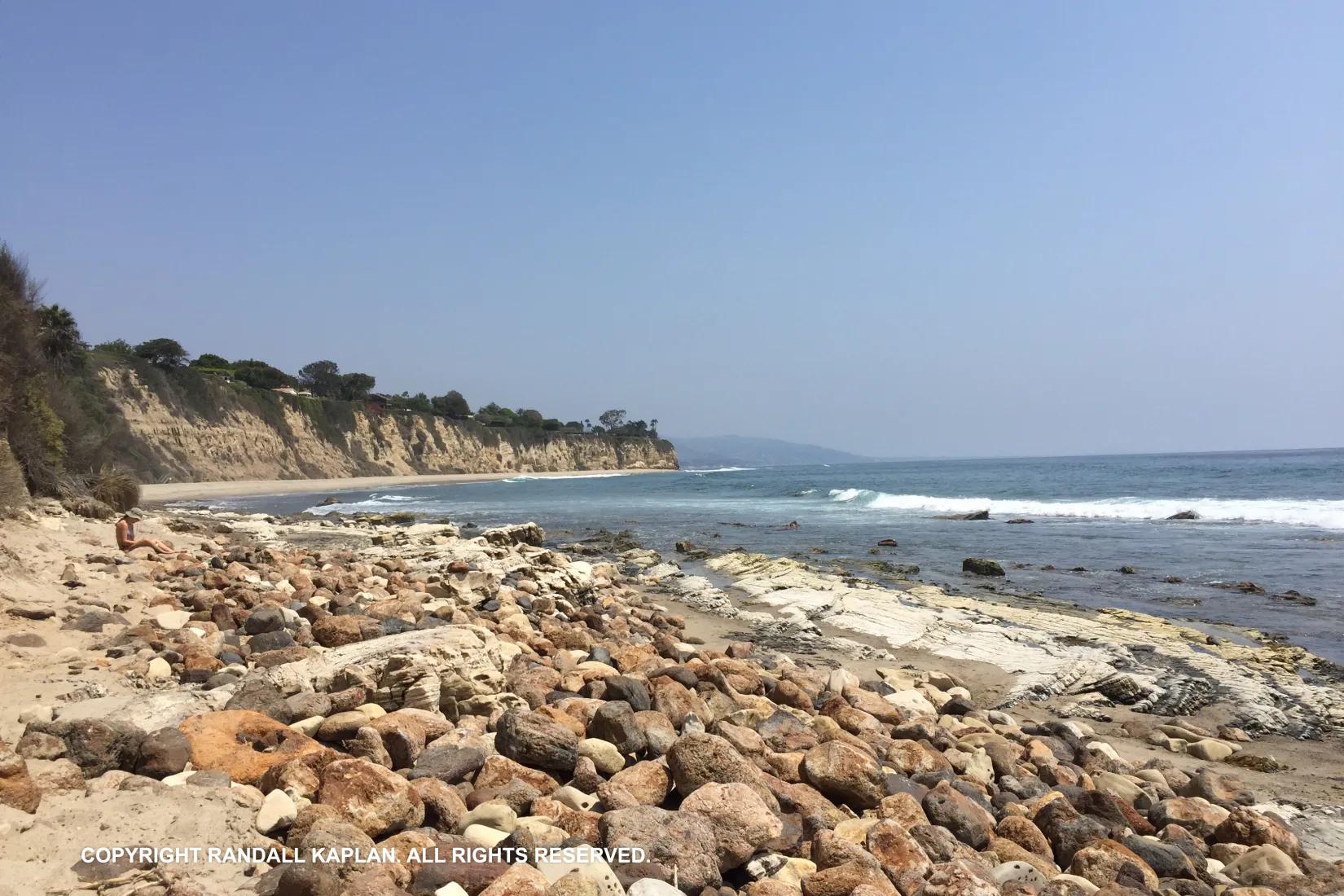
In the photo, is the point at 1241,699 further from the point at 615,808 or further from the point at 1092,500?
the point at 1092,500

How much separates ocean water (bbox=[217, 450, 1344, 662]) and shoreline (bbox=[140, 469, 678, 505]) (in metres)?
3.25

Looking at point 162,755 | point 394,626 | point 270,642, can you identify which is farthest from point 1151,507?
point 162,755

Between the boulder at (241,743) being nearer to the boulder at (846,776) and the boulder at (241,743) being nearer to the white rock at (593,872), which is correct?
the white rock at (593,872)

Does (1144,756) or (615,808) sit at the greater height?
(615,808)

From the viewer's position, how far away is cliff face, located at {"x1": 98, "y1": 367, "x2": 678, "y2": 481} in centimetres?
4806

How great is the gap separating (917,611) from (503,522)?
18.0 meters

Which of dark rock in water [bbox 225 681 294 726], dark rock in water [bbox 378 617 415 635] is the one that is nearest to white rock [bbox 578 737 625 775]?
dark rock in water [bbox 225 681 294 726]

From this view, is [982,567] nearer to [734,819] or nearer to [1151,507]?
[734,819]

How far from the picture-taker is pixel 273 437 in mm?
58344

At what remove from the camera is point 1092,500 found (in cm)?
3281

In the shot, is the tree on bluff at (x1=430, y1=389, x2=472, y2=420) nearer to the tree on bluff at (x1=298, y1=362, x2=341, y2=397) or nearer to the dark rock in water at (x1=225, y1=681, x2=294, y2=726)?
the tree on bluff at (x1=298, y1=362, x2=341, y2=397)

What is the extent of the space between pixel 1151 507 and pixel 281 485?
164 ft

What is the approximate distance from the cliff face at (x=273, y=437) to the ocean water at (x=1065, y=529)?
42.0 ft

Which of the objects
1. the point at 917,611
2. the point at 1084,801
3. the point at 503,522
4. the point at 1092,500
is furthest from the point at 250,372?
the point at 1084,801
